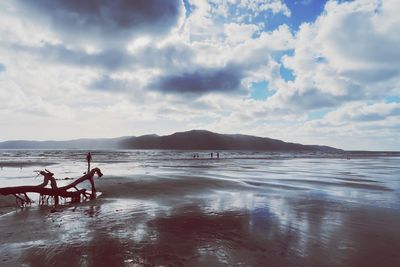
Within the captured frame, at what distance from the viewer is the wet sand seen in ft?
23.3

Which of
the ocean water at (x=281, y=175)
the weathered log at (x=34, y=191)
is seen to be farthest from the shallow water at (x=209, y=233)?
the ocean water at (x=281, y=175)

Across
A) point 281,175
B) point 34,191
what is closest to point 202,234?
point 34,191

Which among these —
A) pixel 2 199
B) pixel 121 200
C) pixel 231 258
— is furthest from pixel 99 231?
pixel 2 199

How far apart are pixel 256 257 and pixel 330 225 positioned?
14.2ft

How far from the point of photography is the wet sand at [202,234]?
710 cm

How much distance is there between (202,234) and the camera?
9039mm

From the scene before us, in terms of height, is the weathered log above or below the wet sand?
above

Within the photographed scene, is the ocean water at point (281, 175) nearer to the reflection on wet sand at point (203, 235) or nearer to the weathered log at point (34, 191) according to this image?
the reflection on wet sand at point (203, 235)

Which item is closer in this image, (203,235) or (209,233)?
(203,235)

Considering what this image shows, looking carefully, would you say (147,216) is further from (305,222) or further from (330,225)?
(330,225)

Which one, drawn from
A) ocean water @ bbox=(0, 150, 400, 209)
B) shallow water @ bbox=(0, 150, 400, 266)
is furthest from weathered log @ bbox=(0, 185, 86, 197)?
ocean water @ bbox=(0, 150, 400, 209)

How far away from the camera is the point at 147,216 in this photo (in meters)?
11.3

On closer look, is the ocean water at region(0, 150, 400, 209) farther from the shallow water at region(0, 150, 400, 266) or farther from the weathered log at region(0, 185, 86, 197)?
the weathered log at region(0, 185, 86, 197)

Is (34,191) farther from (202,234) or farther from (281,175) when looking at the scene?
(281,175)
